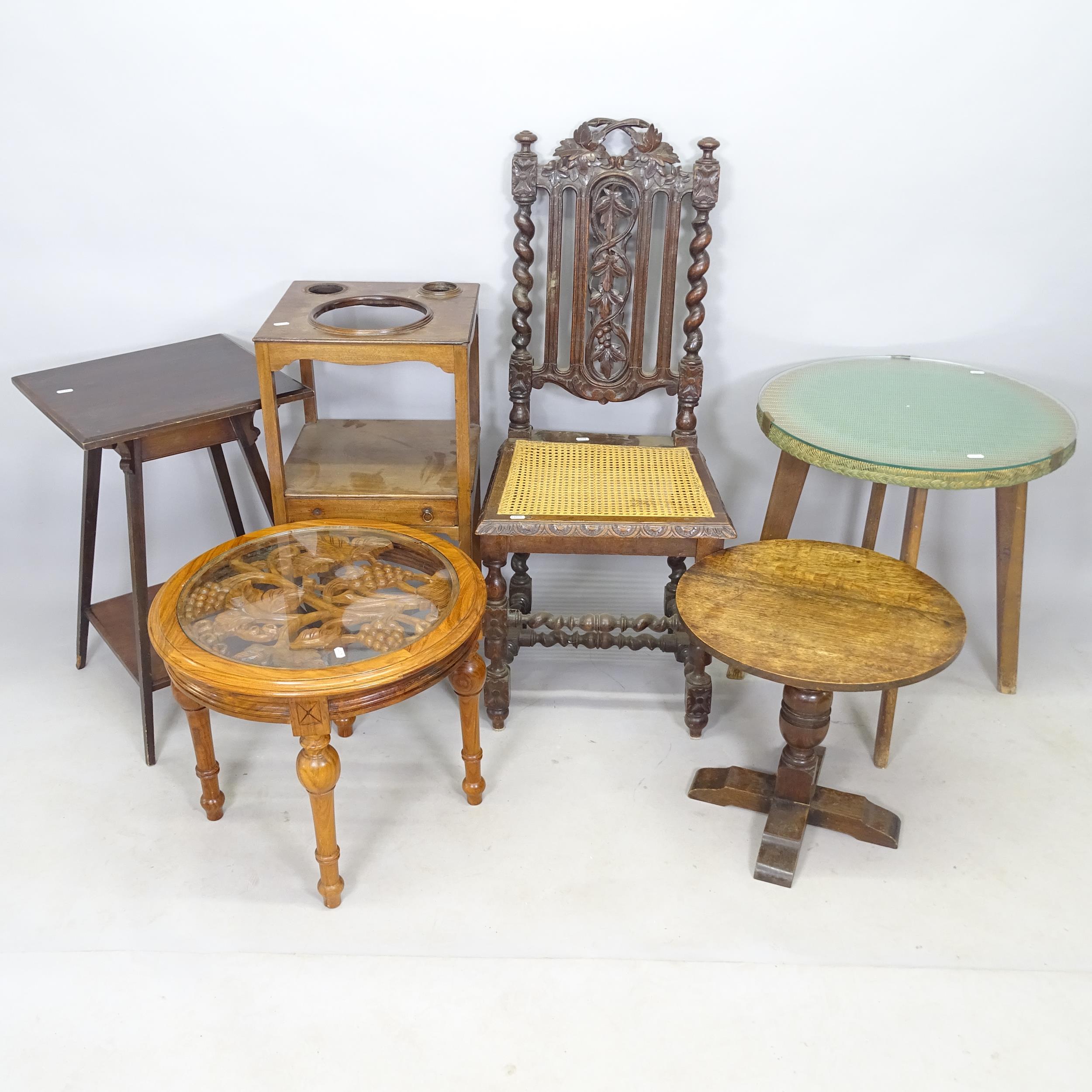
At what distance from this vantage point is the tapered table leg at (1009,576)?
2.62 m

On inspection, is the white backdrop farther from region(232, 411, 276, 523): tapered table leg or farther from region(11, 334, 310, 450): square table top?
region(232, 411, 276, 523): tapered table leg

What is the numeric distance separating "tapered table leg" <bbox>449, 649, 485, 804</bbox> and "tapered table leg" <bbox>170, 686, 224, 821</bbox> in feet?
1.81

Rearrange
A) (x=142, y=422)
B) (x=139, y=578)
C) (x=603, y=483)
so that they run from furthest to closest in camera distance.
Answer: (x=603, y=483), (x=139, y=578), (x=142, y=422)

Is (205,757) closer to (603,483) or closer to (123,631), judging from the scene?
(123,631)

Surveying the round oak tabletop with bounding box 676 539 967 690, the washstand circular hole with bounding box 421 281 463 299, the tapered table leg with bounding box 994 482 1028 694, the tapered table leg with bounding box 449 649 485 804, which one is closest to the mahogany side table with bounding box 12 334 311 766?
the washstand circular hole with bounding box 421 281 463 299

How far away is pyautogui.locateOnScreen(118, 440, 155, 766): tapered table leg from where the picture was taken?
2.29m

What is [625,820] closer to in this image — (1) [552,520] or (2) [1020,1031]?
(1) [552,520]

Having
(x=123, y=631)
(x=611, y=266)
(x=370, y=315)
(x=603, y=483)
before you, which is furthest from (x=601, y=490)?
(x=123, y=631)

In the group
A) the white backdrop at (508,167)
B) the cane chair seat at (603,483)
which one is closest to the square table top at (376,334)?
the white backdrop at (508,167)

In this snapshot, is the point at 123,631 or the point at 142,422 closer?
the point at 142,422

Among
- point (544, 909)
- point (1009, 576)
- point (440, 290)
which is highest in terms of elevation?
point (440, 290)

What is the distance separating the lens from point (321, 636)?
6.65 feet

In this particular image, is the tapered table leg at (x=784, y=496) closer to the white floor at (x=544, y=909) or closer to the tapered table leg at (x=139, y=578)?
the white floor at (x=544, y=909)

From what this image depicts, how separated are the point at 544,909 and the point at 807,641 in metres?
0.78
